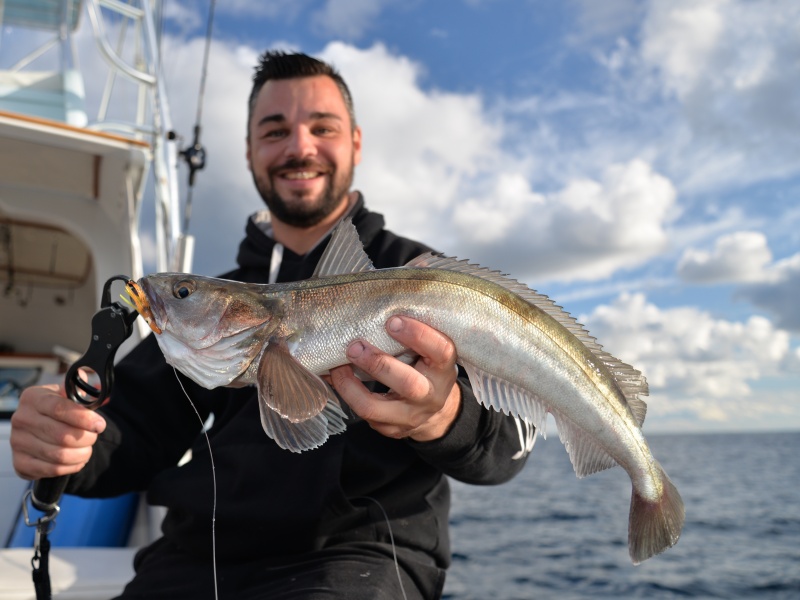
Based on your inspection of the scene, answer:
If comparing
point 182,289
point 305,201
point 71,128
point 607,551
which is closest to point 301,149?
point 305,201

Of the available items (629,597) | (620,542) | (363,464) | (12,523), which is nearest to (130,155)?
(12,523)

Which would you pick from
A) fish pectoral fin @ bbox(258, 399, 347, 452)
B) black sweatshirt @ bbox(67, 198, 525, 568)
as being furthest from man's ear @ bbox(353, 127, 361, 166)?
fish pectoral fin @ bbox(258, 399, 347, 452)

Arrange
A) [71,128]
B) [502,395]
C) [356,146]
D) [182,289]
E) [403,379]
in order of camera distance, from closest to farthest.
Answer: [403,379] < [182,289] < [502,395] < [356,146] < [71,128]

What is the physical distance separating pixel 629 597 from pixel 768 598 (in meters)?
2.13

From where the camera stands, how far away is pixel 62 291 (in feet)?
32.4

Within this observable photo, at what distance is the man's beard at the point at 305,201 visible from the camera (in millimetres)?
3785

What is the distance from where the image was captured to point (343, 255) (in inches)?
97.0

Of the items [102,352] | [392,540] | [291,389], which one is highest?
[102,352]

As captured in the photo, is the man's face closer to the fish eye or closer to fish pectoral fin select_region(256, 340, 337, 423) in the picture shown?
the fish eye

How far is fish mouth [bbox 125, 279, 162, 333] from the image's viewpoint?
85.9 inches

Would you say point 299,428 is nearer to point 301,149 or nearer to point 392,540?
point 392,540

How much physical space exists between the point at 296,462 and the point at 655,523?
1.58 meters

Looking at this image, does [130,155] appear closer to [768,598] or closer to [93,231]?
[93,231]

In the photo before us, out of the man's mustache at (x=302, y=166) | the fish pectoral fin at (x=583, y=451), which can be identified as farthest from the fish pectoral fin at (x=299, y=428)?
the man's mustache at (x=302, y=166)
